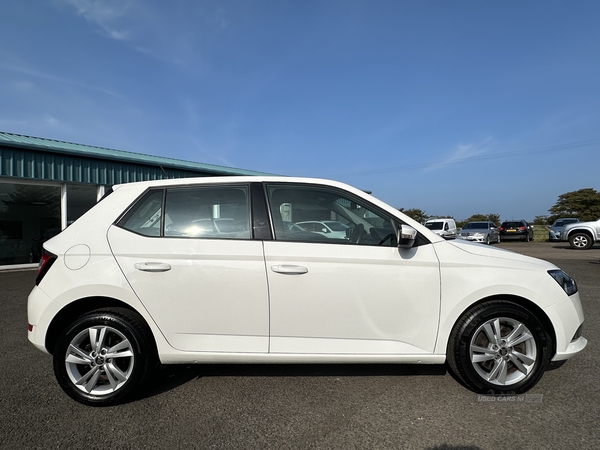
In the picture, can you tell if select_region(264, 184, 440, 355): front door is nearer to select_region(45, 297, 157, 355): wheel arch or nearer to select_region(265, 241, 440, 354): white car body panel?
select_region(265, 241, 440, 354): white car body panel

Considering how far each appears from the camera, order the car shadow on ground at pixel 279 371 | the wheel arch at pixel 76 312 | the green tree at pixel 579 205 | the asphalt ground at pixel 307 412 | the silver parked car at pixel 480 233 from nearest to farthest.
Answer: the asphalt ground at pixel 307 412 < the wheel arch at pixel 76 312 < the car shadow on ground at pixel 279 371 < the silver parked car at pixel 480 233 < the green tree at pixel 579 205

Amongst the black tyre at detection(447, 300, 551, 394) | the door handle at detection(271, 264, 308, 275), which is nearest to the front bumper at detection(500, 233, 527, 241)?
the black tyre at detection(447, 300, 551, 394)

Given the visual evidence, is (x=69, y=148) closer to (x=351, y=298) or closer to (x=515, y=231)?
(x=351, y=298)

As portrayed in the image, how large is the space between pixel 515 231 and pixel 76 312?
2575cm

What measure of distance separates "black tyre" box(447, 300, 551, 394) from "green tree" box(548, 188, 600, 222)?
144 feet

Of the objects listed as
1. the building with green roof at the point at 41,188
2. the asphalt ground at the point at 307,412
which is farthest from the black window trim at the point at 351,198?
the building with green roof at the point at 41,188

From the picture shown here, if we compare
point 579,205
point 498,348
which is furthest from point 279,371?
point 579,205

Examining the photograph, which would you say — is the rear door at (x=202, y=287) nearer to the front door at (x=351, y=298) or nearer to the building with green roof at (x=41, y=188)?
the front door at (x=351, y=298)

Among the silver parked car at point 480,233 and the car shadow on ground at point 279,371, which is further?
the silver parked car at point 480,233

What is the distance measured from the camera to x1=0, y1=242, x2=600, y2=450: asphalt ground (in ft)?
6.89

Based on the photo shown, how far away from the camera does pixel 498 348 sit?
2.58m

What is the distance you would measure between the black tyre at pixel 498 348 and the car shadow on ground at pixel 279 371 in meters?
0.45

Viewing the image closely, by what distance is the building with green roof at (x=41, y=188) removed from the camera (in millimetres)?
10125

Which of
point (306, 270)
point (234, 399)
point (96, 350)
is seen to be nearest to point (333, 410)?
point (234, 399)
